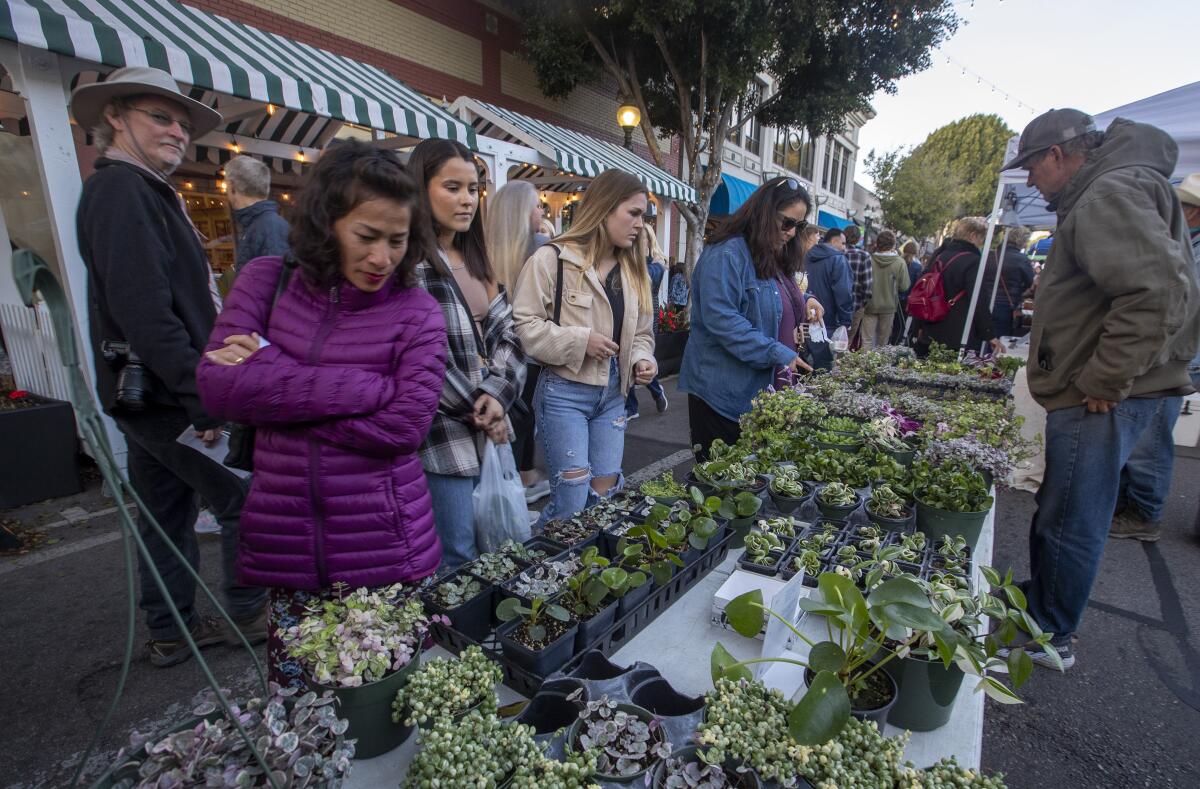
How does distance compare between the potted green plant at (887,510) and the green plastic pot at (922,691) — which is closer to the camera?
the green plastic pot at (922,691)

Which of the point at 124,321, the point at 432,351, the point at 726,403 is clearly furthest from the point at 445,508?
the point at 726,403

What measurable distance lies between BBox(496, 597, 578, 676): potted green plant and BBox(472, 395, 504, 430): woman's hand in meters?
0.82

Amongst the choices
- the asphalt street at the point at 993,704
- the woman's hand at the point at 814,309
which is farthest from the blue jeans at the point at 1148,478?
the woman's hand at the point at 814,309

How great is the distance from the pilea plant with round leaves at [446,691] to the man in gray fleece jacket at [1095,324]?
2.23 metres

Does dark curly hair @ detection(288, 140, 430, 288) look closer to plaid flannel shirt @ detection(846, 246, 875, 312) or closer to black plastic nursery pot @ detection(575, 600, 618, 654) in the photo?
black plastic nursery pot @ detection(575, 600, 618, 654)

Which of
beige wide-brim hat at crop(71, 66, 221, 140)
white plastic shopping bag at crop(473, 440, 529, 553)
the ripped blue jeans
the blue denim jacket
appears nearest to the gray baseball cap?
the blue denim jacket

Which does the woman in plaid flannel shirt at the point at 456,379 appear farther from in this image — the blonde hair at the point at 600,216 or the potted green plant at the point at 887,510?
the potted green plant at the point at 887,510

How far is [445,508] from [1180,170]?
21.7ft

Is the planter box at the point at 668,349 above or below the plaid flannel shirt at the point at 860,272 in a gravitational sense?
below

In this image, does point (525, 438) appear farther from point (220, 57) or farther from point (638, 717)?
point (220, 57)

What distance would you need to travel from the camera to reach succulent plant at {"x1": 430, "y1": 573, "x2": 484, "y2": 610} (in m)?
1.41

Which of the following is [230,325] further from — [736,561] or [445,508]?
[736,561]

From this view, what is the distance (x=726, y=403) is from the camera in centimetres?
314

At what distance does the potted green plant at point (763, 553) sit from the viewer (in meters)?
1.64
